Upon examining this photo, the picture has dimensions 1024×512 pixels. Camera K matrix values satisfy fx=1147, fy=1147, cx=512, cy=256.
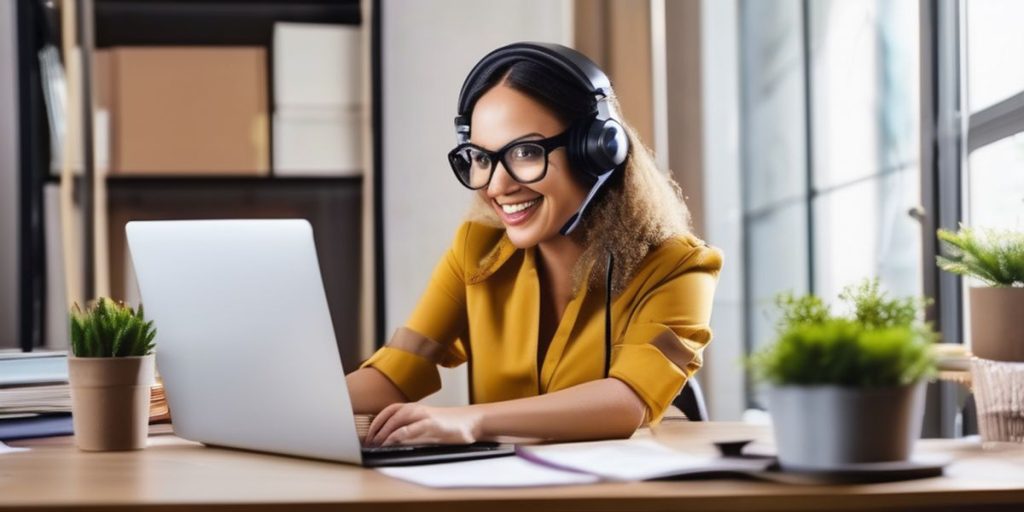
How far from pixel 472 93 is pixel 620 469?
704mm

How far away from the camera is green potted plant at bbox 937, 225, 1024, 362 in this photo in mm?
1204

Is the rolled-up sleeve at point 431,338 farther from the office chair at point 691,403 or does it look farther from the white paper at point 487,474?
the white paper at point 487,474

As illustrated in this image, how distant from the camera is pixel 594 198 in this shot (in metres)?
1.60

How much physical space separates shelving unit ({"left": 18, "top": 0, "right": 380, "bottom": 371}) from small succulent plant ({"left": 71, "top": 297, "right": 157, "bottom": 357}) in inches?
76.7

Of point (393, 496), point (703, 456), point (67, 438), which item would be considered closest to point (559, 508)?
point (393, 496)

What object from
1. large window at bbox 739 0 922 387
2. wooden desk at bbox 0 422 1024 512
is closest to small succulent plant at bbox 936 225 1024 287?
wooden desk at bbox 0 422 1024 512

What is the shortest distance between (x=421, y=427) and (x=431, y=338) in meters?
0.57

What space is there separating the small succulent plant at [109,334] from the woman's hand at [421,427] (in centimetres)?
27

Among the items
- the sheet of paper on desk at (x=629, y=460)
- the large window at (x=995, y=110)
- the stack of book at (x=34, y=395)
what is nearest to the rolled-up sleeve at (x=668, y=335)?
the sheet of paper on desk at (x=629, y=460)

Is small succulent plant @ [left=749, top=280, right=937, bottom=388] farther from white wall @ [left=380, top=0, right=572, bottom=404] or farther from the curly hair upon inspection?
white wall @ [left=380, top=0, right=572, bottom=404]

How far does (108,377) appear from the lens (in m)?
1.20

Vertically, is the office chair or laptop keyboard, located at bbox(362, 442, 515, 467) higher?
laptop keyboard, located at bbox(362, 442, 515, 467)

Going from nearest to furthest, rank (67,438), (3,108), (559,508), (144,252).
Answer: (559,508) < (144,252) < (67,438) < (3,108)

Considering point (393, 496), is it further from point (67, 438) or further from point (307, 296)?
point (67, 438)
